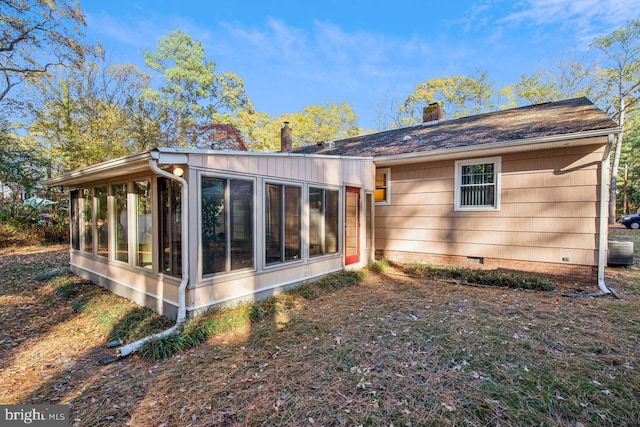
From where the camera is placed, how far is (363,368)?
9.48 ft

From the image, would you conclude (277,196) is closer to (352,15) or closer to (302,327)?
(302,327)

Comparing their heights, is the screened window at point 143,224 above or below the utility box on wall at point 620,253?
above

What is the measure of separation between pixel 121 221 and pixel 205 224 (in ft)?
6.92

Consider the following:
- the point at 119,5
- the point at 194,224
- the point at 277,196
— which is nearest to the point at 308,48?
the point at 119,5

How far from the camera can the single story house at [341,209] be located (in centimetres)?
412

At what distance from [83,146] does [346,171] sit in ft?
39.6

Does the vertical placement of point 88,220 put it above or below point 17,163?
below

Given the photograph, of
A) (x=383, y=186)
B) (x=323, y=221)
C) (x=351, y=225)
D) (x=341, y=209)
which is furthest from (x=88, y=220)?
(x=383, y=186)

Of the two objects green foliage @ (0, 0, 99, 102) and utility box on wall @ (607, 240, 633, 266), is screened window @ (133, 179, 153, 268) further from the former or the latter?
green foliage @ (0, 0, 99, 102)

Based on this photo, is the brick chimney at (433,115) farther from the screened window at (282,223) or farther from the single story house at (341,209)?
the screened window at (282,223)

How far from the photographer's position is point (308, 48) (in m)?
14.4

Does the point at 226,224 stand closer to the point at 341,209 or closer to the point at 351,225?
the point at 341,209

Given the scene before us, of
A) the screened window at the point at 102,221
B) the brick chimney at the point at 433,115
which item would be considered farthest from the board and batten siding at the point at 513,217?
the screened window at the point at 102,221

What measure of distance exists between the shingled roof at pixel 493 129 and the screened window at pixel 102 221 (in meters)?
6.20
